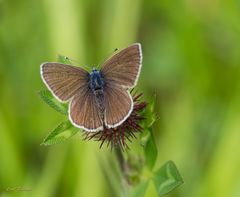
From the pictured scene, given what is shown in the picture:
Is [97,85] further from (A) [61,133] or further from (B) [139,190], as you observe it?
(B) [139,190]

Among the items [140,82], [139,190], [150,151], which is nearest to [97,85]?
[150,151]

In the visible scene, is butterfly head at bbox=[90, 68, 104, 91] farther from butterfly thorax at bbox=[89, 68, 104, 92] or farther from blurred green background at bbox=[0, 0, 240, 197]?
blurred green background at bbox=[0, 0, 240, 197]

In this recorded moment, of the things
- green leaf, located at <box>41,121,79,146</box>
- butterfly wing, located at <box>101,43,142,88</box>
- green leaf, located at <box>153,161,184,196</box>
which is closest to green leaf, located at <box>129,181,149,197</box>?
green leaf, located at <box>153,161,184,196</box>

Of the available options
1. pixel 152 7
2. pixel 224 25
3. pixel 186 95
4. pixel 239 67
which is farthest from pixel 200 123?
pixel 152 7

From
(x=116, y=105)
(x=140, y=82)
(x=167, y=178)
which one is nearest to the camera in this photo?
(x=116, y=105)

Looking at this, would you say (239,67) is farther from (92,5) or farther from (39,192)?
(39,192)

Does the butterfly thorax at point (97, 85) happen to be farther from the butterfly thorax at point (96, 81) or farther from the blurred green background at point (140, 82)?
the blurred green background at point (140, 82)
